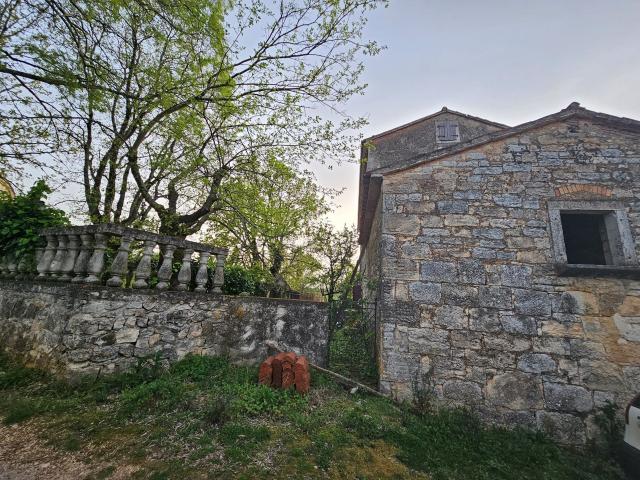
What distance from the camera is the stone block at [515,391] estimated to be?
3879 mm

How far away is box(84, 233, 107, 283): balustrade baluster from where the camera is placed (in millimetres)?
3521

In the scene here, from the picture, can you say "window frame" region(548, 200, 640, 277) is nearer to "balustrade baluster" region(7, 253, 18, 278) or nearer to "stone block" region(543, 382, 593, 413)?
"stone block" region(543, 382, 593, 413)

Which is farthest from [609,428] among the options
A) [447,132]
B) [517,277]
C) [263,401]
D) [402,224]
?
[447,132]

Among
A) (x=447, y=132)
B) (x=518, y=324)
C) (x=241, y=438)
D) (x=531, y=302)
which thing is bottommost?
(x=241, y=438)

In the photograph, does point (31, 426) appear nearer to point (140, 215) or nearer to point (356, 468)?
point (356, 468)

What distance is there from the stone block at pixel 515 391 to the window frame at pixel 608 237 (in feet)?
5.89

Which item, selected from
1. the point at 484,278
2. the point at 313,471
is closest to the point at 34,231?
the point at 313,471

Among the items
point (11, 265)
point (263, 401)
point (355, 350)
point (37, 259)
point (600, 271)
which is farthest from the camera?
point (355, 350)

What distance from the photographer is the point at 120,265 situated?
3.66 meters

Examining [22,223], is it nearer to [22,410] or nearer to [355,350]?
[22,410]

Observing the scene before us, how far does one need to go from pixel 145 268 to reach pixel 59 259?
126cm

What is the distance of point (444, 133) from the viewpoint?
37.6ft

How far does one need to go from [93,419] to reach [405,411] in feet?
12.7

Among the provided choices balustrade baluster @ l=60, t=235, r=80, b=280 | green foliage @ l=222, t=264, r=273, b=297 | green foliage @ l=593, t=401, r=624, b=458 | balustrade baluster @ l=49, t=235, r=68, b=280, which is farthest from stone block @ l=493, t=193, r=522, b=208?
balustrade baluster @ l=49, t=235, r=68, b=280
